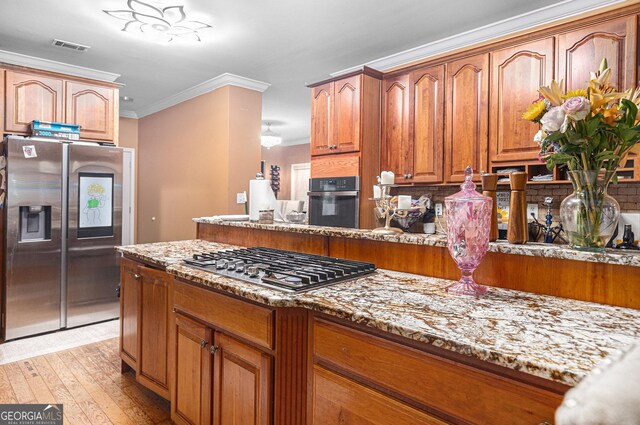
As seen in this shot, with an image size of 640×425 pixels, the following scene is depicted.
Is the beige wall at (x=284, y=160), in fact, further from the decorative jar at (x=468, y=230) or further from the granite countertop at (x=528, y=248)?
the decorative jar at (x=468, y=230)

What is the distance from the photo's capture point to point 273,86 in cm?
493

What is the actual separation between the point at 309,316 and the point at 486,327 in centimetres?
55

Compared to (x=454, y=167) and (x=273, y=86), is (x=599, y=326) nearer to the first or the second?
(x=454, y=167)

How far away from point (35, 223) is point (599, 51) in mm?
4856

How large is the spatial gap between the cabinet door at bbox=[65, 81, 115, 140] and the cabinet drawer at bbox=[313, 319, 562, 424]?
3.87 meters

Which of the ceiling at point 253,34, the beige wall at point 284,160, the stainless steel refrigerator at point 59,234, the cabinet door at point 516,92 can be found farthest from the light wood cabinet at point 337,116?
the beige wall at point 284,160

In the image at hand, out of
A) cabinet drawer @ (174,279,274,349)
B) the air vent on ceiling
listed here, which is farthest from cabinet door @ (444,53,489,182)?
the air vent on ceiling

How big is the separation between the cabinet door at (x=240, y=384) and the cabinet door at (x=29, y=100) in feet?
11.3

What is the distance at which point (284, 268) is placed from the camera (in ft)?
5.16

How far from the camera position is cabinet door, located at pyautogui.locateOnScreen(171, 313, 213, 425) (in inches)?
61.9

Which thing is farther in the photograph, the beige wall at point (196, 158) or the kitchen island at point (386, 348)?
the beige wall at point (196, 158)

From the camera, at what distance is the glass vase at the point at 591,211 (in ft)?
4.04

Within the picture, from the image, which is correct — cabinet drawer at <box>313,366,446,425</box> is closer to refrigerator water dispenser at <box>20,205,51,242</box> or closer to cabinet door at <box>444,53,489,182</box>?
cabinet door at <box>444,53,489,182</box>

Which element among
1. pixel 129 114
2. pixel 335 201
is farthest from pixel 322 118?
pixel 129 114
